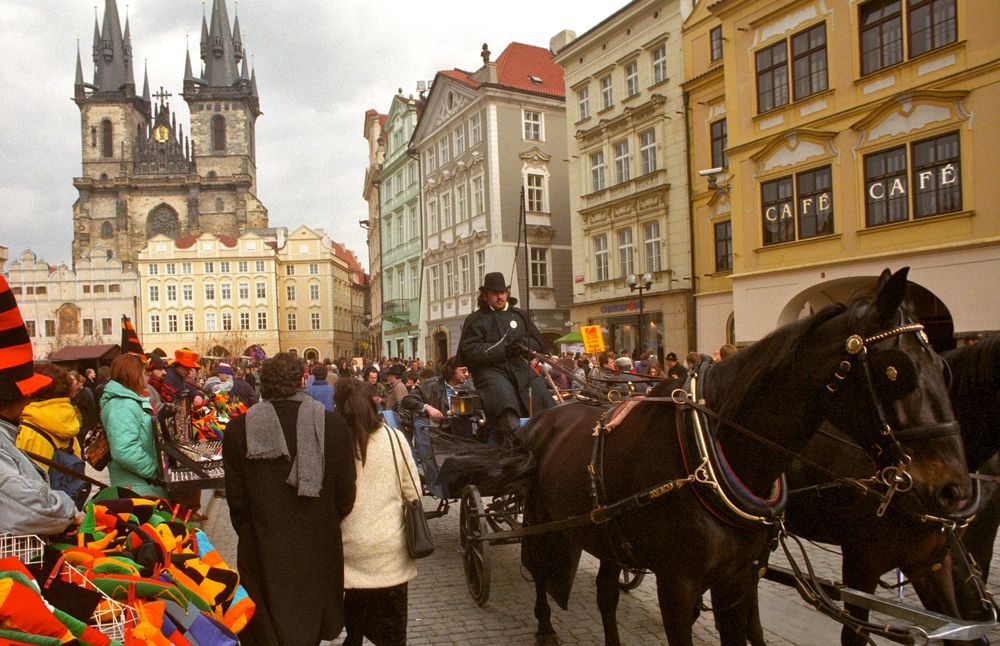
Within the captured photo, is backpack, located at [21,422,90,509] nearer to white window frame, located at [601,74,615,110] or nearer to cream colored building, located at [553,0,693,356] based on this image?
cream colored building, located at [553,0,693,356]

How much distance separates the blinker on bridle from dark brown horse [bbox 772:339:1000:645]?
0.63 m

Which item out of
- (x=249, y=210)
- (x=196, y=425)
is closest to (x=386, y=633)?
(x=196, y=425)

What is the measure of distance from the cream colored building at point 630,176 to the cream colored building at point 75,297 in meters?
64.2

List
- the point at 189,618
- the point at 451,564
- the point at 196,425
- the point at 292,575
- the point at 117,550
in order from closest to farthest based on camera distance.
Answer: the point at 189,618 < the point at 117,550 < the point at 292,575 < the point at 451,564 < the point at 196,425

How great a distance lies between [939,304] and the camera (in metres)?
17.4

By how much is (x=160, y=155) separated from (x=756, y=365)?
11656cm

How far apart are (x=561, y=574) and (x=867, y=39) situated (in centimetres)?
1643

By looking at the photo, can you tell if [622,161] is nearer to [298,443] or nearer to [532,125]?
[532,125]

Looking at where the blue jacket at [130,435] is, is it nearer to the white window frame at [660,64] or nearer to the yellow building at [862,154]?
the yellow building at [862,154]

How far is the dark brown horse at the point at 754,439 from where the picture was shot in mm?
2945

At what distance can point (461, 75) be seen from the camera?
128 ft

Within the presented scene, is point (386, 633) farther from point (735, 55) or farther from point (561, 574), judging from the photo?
point (735, 55)

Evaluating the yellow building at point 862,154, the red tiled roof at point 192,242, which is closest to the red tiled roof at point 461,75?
the yellow building at point 862,154

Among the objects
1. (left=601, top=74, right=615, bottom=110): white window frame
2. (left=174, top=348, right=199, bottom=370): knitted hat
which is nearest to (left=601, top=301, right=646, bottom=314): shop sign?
(left=601, top=74, right=615, bottom=110): white window frame
